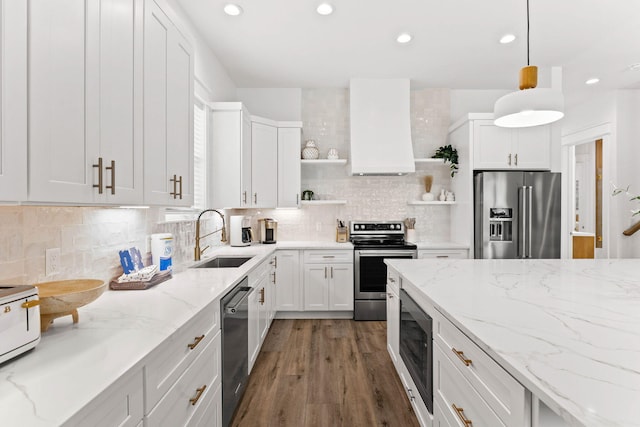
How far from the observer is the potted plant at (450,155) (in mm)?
4070

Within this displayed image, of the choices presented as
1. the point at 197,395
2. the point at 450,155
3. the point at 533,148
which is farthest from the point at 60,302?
the point at 533,148

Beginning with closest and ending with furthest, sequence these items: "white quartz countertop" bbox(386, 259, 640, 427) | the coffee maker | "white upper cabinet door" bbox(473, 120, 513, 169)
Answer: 1. "white quartz countertop" bbox(386, 259, 640, 427)
2. the coffee maker
3. "white upper cabinet door" bbox(473, 120, 513, 169)

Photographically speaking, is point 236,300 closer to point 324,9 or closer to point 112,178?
point 112,178

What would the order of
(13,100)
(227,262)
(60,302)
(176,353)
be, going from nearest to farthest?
(13,100) → (60,302) → (176,353) → (227,262)

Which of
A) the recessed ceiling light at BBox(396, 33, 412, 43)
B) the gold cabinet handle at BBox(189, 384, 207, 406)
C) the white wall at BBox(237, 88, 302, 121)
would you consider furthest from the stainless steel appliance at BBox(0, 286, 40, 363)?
the white wall at BBox(237, 88, 302, 121)

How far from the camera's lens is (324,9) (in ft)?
8.66

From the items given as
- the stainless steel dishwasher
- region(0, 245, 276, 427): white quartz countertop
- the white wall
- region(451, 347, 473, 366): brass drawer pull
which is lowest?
the stainless steel dishwasher

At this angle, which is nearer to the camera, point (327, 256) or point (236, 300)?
point (236, 300)

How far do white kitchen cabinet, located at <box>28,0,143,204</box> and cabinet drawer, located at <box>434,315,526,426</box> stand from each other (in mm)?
1445

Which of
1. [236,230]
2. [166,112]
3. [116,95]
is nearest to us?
[116,95]

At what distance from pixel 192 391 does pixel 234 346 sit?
2.02 ft

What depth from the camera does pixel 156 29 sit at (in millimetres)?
1667

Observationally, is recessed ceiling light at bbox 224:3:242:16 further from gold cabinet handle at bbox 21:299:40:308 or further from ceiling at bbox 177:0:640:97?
gold cabinet handle at bbox 21:299:40:308

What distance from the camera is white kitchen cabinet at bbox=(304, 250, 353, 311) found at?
383cm
